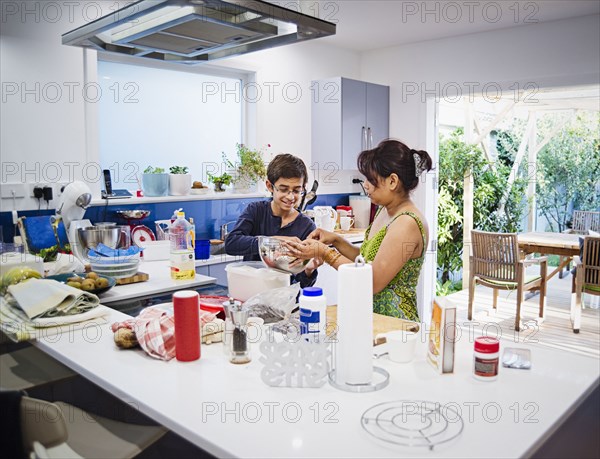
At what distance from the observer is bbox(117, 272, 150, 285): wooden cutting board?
2660mm

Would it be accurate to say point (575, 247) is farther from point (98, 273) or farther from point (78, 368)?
point (78, 368)

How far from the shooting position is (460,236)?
731 centimetres

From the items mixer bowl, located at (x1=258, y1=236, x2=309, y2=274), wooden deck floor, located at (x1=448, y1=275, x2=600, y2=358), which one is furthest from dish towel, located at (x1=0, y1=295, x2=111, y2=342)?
wooden deck floor, located at (x1=448, y1=275, x2=600, y2=358)

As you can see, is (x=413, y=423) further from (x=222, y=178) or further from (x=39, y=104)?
(x=222, y=178)

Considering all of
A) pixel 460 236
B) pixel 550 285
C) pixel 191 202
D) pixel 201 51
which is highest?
pixel 201 51

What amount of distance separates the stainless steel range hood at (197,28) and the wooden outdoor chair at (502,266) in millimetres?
3766

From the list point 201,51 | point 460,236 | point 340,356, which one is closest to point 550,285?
point 460,236

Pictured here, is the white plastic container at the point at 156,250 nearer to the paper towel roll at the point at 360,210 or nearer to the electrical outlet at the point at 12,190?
the electrical outlet at the point at 12,190

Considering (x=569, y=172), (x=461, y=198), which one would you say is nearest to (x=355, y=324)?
(x=461, y=198)

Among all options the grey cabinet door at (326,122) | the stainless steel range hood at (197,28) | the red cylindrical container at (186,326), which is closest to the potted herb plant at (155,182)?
the stainless steel range hood at (197,28)

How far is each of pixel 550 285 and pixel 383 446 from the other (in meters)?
6.99

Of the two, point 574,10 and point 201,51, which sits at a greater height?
point 574,10

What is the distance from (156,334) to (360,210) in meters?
3.96

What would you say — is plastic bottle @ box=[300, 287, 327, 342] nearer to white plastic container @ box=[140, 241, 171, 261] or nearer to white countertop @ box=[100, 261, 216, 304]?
white countertop @ box=[100, 261, 216, 304]
